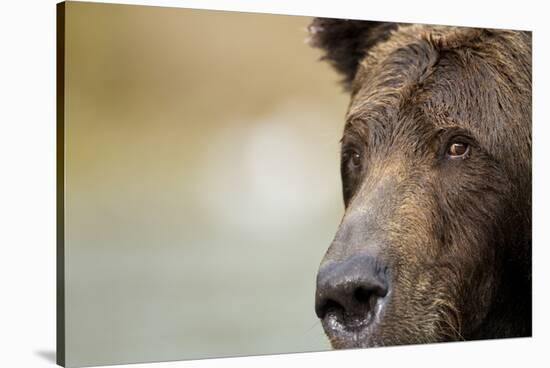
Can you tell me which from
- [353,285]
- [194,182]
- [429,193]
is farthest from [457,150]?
[194,182]

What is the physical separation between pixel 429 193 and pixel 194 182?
1488mm

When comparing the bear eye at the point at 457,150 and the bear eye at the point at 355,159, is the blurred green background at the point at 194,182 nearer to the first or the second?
the bear eye at the point at 355,159

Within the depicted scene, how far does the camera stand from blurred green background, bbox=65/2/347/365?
551cm

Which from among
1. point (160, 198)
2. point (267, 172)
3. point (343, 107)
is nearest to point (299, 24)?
point (343, 107)

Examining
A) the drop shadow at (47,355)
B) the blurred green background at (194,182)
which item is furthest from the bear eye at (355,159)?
the drop shadow at (47,355)

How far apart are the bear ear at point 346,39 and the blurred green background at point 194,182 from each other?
0.08m

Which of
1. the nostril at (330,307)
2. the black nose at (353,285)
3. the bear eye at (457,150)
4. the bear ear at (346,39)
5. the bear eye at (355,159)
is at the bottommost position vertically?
the nostril at (330,307)

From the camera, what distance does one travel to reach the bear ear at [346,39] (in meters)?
6.30

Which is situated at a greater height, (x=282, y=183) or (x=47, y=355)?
(x=282, y=183)

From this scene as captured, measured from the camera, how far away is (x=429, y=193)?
5531 mm

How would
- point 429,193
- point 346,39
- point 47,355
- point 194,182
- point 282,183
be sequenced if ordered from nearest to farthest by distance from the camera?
point 429,193 → point 47,355 → point 194,182 → point 282,183 → point 346,39

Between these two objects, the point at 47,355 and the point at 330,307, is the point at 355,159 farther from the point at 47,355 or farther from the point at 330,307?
the point at 47,355

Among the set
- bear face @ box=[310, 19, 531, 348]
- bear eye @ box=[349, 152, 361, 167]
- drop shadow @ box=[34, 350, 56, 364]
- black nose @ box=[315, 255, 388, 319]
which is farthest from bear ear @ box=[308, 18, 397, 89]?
Answer: drop shadow @ box=[34, 350, 56, 364]
